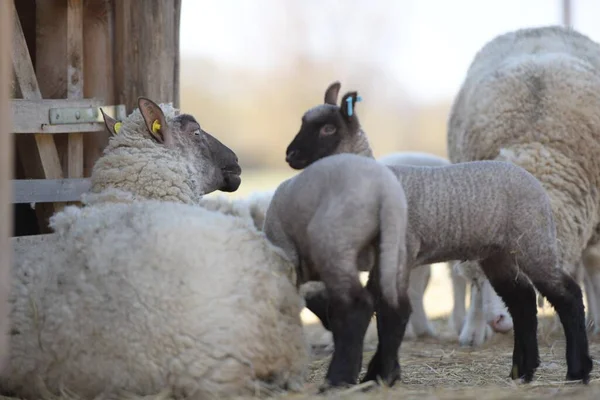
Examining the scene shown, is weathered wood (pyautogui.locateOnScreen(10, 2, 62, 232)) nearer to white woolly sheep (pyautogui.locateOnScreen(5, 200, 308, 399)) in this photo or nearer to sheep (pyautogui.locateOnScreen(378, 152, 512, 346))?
white woolly sheep (pyautogui.locateOnScreen(5, 200, 308, 399))

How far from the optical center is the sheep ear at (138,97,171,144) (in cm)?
480

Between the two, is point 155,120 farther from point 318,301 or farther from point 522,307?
point 522,307

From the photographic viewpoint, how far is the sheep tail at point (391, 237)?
3.63 metres

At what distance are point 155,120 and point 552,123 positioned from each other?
254 centimetres

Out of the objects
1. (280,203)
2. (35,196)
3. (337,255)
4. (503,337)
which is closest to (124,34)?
(35,196)

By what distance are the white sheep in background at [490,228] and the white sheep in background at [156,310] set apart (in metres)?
0.27

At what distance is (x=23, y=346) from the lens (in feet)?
12.4

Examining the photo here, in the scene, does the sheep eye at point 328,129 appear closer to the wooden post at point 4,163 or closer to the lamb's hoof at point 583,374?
the lamb's hoof at point 583,374

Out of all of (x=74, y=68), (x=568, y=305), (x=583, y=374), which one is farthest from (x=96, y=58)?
(x=583, y=374)

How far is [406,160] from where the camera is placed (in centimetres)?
721

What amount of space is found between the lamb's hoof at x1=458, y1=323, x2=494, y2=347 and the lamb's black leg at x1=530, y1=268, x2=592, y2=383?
2.43m

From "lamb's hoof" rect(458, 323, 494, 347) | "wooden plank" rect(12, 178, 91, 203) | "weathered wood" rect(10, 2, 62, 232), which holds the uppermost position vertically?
"weathered wood" rect(10, 2, 62, 232)

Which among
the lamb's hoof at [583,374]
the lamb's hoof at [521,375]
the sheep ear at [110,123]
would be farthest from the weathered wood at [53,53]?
the lamb's hoof at [583,374]

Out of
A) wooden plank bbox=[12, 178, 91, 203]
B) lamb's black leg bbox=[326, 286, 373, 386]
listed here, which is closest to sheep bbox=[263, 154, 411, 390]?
lamb's black leg bbox=[326, 286, 373, 386]
